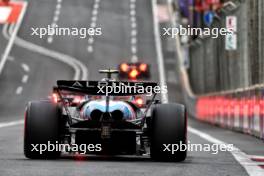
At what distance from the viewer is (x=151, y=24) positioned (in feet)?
246

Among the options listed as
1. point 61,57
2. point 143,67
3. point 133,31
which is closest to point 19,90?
point 61,57

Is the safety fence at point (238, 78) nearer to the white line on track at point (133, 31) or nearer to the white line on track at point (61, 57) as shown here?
the white line on track at point (61, 57)

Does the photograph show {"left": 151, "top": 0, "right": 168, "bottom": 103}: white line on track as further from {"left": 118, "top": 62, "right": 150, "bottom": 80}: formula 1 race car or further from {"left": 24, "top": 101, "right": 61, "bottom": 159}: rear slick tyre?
{"left": 24, "top": 101, "right": 61, "bottom": 159}: rear slick tyre

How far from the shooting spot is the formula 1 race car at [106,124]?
14.7 meters

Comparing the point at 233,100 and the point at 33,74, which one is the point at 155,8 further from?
the point at 233,100

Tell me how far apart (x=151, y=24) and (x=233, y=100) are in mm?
43177

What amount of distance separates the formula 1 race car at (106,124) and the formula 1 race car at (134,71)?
2085 centimetres

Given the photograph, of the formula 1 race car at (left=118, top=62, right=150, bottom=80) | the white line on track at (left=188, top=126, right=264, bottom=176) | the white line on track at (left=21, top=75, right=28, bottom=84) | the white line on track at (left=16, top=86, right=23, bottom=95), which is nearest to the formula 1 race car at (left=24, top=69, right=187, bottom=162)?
the white line on track at (left=188, top=126, right=264, bottom=176)

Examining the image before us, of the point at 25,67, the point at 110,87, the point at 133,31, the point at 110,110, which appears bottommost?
the point at 25,67

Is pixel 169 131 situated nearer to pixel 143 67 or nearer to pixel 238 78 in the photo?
pixel 238 78

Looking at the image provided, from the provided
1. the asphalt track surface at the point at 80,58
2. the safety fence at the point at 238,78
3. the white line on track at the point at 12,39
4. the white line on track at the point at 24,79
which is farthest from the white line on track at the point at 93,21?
the safety fence at the point at 238,78

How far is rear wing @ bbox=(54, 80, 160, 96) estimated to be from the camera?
15133mm

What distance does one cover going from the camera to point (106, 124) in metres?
14.9

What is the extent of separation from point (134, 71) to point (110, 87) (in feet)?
72.0
